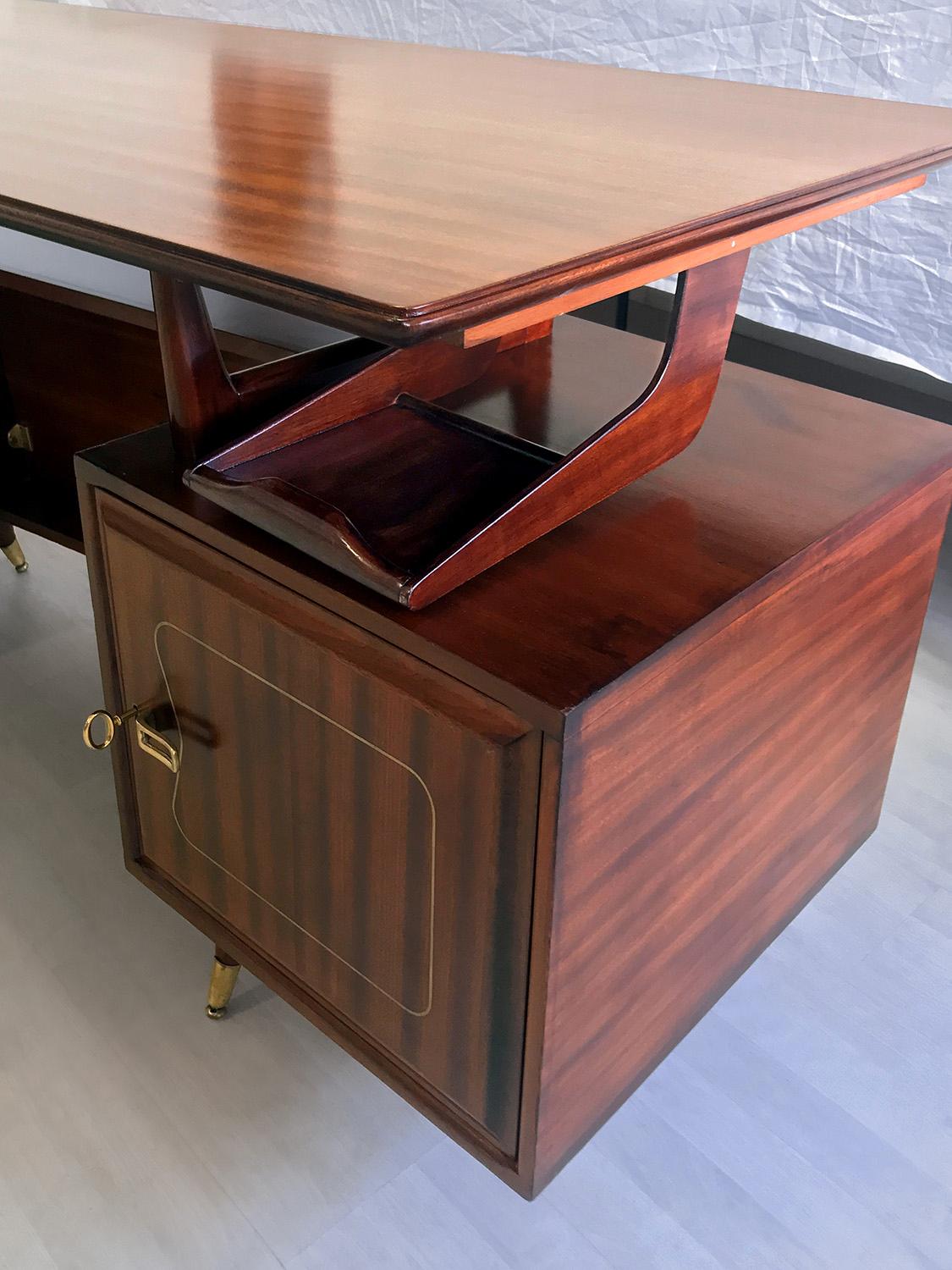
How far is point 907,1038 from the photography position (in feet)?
2.91

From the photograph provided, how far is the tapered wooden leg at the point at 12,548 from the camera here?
1.44 metres

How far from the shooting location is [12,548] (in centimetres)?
146

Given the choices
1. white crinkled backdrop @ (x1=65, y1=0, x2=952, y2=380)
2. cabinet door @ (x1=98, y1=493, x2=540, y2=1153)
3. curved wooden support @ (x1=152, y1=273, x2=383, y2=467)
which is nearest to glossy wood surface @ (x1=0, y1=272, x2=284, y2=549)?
curved wooden support @ (x1=152, y1=273, x2=383, y2=467)

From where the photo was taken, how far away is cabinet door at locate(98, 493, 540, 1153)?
1.88ft

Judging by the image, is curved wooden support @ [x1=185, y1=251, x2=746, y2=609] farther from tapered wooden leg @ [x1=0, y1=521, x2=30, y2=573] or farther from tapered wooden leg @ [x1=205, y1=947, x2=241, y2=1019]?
tapered wooden leg @ [x1=0, y1=521, x2=30, y2=573]

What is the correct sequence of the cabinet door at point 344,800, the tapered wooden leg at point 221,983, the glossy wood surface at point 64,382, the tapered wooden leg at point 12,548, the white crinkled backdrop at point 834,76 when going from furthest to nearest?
the tapered wooden leg at point 12,548 < the white crinkled backdrop at point 834,76 < the glossy wood surface at point 64,382 < the tapered wooden leg at point 221,983 < the cabinet door at point 344,800

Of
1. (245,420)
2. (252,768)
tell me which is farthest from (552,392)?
A: (252,768)

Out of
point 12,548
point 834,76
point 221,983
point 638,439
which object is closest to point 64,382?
point 12,548

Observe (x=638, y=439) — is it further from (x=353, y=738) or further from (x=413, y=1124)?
(x=413, y=1124)

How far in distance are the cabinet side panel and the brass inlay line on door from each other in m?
0.08

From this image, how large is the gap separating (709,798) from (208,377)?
374 millimetres

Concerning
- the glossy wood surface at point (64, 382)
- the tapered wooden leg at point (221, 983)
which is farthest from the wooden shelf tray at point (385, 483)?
the tapered wooden leg at point (221, 983)

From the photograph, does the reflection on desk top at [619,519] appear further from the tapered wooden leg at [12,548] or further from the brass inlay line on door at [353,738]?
the tapered wooden leg at [12,548]

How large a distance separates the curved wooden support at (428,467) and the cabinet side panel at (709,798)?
0.35ft
